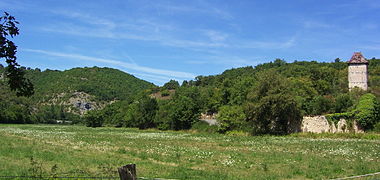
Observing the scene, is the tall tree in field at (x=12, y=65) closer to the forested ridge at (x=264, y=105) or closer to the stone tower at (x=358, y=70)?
the forested ridge at (x=264, y=105)

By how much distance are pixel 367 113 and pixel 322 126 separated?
6.70 metres

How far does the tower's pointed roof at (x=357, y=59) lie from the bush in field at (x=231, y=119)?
27.8m

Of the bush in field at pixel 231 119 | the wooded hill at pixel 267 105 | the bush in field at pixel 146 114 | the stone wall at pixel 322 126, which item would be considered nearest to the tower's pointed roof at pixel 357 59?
the wooded hill at pixel 267 105

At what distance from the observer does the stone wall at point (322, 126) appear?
5091cm

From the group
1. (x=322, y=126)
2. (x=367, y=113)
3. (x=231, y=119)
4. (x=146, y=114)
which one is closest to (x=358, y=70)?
(x=322, y=126)

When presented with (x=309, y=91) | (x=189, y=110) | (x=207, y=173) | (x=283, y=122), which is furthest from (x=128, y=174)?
(x=309, y=91)

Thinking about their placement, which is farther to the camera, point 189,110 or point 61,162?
point 189,110

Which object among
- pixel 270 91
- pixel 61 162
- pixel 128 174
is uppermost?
pixel 270 91

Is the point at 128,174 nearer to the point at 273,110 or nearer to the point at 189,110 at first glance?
the point at 273,110

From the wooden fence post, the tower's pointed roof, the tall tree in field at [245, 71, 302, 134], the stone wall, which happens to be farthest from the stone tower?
the wooden fence post

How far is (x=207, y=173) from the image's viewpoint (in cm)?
1720

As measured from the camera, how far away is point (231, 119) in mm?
62344

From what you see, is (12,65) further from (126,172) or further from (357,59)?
(357,59)

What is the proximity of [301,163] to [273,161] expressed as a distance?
1817 millimetres
